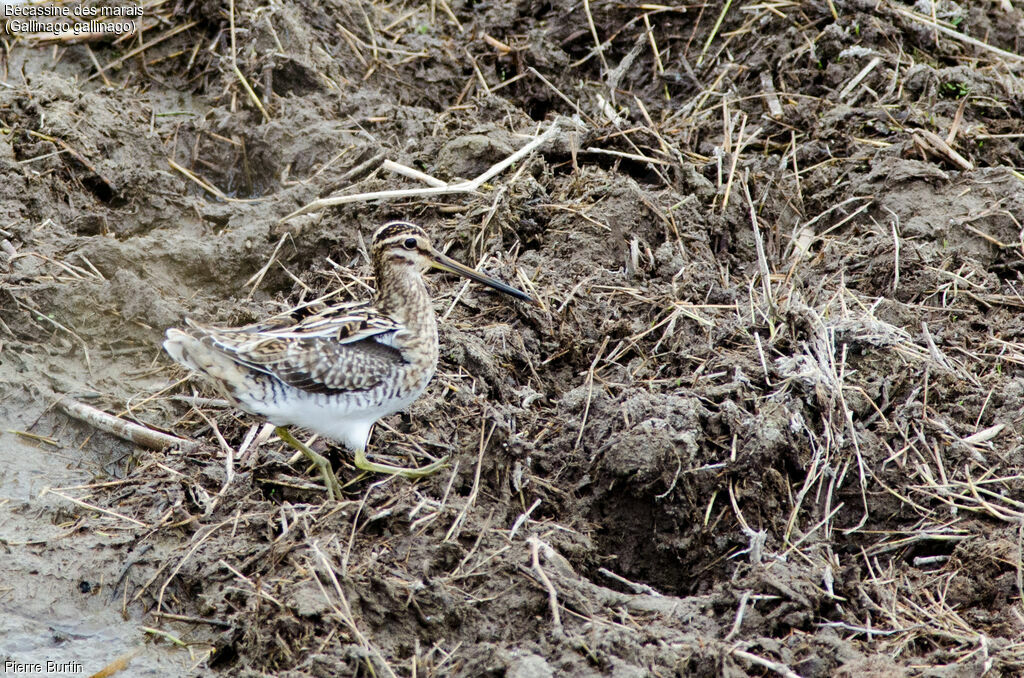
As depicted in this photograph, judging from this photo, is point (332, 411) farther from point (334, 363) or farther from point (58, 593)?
point (58, 593)

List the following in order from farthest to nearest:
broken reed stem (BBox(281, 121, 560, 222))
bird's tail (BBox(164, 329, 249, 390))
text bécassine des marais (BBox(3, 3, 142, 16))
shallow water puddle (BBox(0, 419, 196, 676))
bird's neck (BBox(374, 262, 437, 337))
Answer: text bécassine des marais (BBox(3, 3, 142, 16)) < broken reed stem (BBox(281, 121, 560, 222)) < bird's neck (BBox(374, 262, 437, 337)) < bird's tail (BBox(164, 329, 249, 390)) < shallow water puddle (BBox(0, 419, 196, 676))

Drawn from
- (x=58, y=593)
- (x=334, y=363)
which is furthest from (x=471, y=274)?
(x=58, y=593)

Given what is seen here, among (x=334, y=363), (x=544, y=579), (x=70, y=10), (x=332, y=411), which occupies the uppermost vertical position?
(x=70, y=10)

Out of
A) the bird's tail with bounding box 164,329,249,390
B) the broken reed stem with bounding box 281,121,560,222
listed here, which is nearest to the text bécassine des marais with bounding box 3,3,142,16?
the broken reed stem with bounding box 281,121,560,222

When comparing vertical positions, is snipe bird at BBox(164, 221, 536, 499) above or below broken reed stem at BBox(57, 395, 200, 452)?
above

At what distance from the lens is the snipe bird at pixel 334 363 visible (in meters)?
4.77

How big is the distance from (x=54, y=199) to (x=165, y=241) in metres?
0.76

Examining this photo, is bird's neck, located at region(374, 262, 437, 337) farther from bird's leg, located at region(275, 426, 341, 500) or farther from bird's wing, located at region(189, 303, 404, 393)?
bird's leg, located at region(275, 426, 341, 500)

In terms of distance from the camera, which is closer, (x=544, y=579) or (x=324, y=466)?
(x=544, y=579)

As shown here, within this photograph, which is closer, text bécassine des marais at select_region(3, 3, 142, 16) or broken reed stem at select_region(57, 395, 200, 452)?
broken reed stem at select_region(57, 395, 200, 452)

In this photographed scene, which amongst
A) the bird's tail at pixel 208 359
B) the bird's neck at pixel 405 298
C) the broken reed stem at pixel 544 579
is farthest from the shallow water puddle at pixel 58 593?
the bird's neck at pixel 405 298

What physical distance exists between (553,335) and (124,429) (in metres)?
2.14

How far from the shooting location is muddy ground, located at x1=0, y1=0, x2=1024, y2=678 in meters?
4.30

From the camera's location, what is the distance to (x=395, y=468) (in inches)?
194
